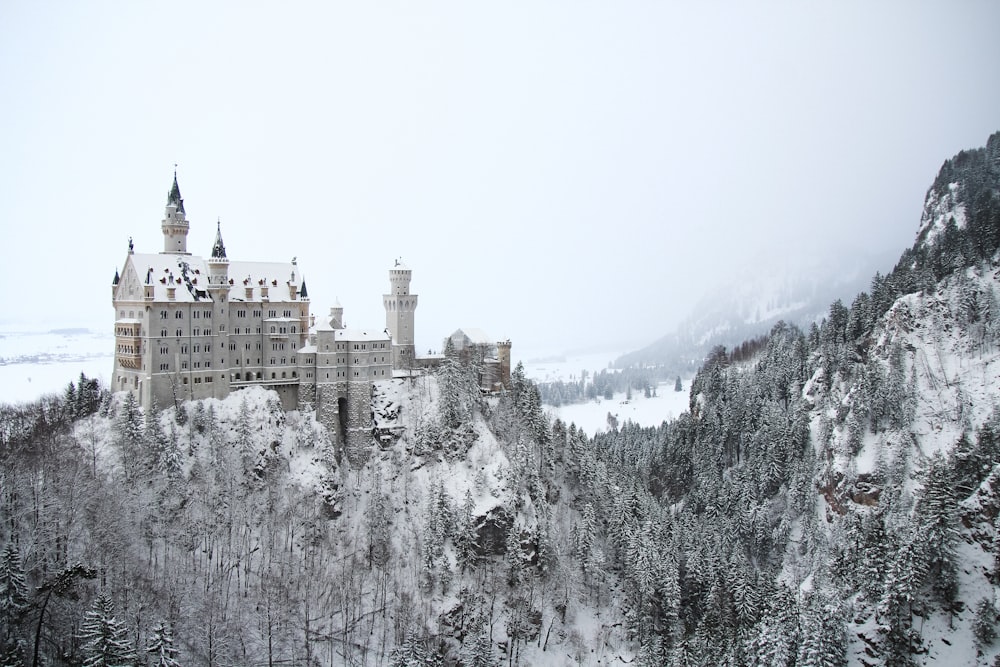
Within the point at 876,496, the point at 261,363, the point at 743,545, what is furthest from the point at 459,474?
the point at 876,496

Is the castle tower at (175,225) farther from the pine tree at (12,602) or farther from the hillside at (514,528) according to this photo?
the pine tree at (12,602)

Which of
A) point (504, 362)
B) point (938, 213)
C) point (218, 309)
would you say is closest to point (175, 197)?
point (218, 309)

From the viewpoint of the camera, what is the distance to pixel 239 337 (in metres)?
90.6

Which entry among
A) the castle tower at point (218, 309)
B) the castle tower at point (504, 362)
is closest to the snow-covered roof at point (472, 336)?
the castle tower at point (504, 362)

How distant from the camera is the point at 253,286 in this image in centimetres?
9231

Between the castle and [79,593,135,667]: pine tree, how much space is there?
3171 centimetres

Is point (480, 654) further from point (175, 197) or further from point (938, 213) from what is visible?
point (938, 213)

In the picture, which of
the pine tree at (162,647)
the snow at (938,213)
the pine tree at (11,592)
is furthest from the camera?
the snow at (938,213)

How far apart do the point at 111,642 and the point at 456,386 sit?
51.3 meters

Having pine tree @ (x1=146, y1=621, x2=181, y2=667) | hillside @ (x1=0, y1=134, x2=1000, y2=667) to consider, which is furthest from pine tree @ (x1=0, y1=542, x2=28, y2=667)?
pine tree @ (x1=146, y1=621, x2=181, y2=667)

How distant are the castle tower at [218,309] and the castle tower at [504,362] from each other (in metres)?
37.6

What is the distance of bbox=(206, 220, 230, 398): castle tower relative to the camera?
87875 millimetres

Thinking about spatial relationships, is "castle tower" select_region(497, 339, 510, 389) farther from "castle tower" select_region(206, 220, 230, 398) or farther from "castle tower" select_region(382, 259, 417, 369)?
"castle tower" select_region(206, 220, 230, 398)

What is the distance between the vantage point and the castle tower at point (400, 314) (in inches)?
3954
